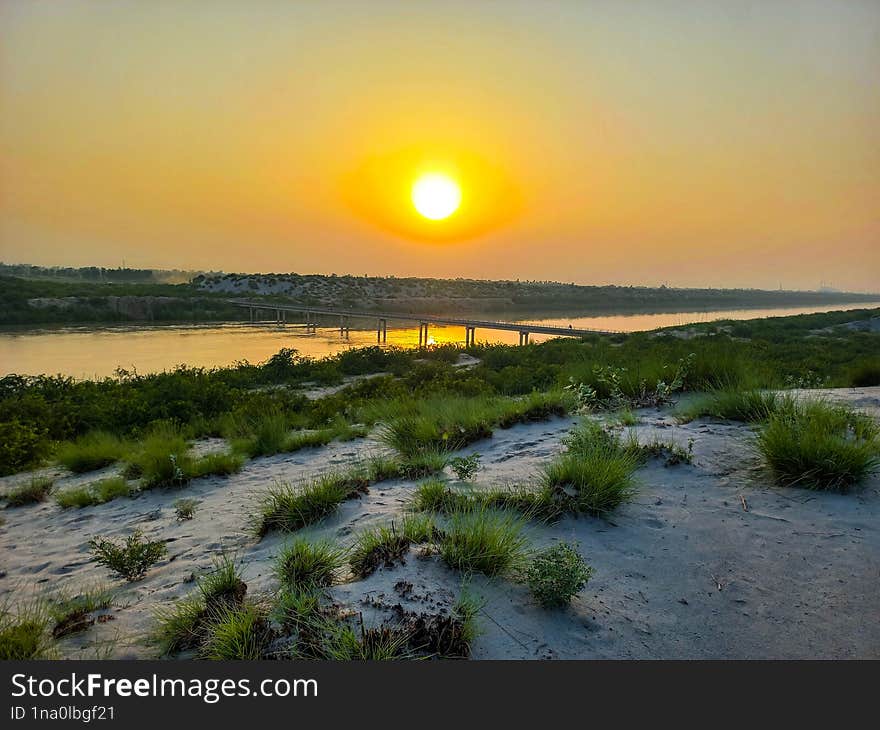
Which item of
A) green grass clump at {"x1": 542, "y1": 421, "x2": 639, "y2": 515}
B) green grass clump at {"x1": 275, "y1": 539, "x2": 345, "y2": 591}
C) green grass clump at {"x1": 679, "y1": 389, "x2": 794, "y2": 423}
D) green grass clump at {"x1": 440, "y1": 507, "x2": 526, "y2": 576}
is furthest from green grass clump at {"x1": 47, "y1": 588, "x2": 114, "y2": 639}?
green grass clump at {"x1": 679, "y1": 389, "x2": 794, "y2": 423}

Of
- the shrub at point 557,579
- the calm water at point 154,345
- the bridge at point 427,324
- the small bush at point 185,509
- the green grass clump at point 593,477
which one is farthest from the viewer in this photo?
the bridge at point 427,324

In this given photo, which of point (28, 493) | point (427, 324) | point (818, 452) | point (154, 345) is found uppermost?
point (427, 324)

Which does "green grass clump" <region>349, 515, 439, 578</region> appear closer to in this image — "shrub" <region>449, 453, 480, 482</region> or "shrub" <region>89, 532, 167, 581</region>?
"shrub" <region>449, 453, 480, 482</region>

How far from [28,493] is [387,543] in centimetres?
583

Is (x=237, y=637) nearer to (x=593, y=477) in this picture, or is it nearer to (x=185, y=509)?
(x=593, y=477)

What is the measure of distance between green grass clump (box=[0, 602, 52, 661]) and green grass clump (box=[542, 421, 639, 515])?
3.47 m

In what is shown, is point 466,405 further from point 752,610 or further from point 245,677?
point 245,677

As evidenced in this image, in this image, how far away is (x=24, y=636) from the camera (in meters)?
2.79

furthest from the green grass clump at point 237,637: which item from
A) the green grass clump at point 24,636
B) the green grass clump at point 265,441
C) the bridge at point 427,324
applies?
the bridge at point 427,324

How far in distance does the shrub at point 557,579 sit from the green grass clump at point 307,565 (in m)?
1.26

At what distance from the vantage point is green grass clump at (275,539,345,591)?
3.11 m

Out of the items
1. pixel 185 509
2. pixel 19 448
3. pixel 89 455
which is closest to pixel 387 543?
pixel 185 509

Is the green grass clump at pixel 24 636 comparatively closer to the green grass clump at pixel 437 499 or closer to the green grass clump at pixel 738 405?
the green grass clump at pixel 437 499

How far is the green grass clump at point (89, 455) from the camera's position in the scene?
789cm
